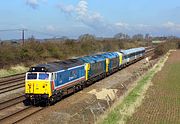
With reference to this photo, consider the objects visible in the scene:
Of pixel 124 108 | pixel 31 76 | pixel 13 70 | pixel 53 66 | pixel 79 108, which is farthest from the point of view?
pixel 13 70

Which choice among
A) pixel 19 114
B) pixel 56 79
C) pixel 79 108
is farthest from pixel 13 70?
pixel 19 114

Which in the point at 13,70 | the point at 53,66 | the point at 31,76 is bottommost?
the point at 13,70

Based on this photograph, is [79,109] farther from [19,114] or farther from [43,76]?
[19,114]

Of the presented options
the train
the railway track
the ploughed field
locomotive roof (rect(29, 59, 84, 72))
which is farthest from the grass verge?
the railway track

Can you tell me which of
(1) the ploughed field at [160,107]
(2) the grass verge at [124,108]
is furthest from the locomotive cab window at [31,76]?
(1) the ploughed field at [160,107]

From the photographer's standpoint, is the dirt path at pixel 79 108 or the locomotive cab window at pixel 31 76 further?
the locomotive cab window at pixel 31 76

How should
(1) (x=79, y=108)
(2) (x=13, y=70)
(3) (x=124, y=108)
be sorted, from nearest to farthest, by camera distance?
1. (3) (x=124, y=108)
2. (1) (x=79, y=108)
3. (2) (x=13, y=70)

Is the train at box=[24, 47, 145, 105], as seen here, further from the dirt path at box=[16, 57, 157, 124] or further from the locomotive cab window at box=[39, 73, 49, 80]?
the dirt path at box=[16, 57, 157, 124]

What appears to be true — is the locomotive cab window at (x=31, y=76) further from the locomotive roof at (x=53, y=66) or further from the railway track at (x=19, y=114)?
the railway track at (x=19, y=114)

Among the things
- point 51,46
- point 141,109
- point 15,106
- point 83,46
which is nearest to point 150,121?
point 141,109

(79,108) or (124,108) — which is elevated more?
(124,108)

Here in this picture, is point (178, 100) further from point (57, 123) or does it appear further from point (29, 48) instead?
point (29, 48)

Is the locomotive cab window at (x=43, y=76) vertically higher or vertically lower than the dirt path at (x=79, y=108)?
higher

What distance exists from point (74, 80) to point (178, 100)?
9.36m
